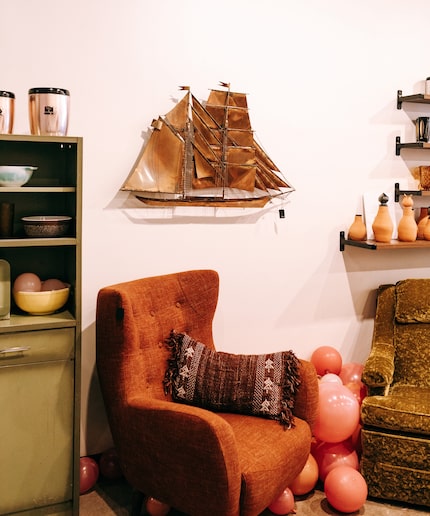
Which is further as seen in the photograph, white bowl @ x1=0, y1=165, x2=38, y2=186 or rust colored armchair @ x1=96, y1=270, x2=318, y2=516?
white bowl @ x1=0, y1=165, x2=38, y2=186

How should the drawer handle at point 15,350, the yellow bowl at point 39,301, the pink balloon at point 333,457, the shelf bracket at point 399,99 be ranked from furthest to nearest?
1. the shelf bracket at point 399,99
2. the pink balloon at point 333,457
3. the yellow bowl at point 39,301
4. the drawer handle at point 15,350

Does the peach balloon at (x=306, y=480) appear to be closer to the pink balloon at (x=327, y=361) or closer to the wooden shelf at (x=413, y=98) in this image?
the pink balloon at (x=327, y=361)

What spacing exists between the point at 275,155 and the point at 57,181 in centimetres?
115

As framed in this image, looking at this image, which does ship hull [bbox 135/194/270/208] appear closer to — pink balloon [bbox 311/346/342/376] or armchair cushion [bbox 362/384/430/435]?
pink balloon [bbox 311/346/342/376]

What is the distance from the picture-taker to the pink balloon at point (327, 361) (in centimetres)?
316

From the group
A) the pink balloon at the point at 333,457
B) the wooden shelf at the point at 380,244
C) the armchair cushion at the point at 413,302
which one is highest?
the wooden shelf at the point at 380,244

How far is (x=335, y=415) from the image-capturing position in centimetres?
265

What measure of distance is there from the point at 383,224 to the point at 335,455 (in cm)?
123

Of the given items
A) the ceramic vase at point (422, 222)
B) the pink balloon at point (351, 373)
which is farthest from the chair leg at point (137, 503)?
the ceramic vase at point (422, 222)

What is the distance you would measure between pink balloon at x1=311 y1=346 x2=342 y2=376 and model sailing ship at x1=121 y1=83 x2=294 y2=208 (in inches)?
34.3

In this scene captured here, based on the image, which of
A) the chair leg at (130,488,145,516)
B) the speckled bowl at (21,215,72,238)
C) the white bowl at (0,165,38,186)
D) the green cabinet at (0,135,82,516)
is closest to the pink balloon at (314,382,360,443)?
the chair leg at (130,488,145,516)

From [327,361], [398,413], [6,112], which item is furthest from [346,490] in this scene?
[6,112]

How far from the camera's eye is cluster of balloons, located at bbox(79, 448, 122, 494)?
2.69 m

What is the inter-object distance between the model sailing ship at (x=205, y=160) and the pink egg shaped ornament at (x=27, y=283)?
0.60 m
